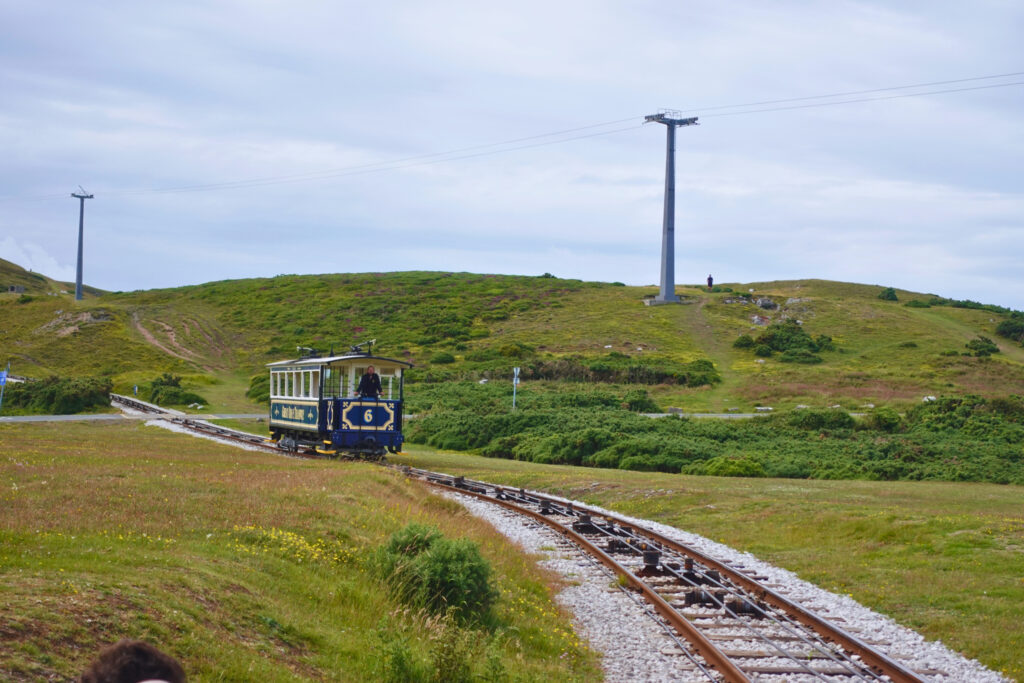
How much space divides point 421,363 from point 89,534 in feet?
200

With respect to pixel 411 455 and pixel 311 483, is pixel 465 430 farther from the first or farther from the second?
pixel 311 483

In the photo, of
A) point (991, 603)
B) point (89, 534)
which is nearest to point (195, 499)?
point (89, 534)

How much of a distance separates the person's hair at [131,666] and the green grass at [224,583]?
277 cm

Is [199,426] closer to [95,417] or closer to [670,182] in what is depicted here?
[95,417]

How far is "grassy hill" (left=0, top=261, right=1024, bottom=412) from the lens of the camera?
193 ft

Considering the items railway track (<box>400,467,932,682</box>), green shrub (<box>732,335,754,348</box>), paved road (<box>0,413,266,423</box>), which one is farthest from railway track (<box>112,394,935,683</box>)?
green shrub (<box>732,335,754,348</box>)

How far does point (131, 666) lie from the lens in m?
3.32

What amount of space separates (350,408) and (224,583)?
807 inches

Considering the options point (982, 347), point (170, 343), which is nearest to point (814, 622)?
point (982, 347)

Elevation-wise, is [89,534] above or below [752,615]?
above

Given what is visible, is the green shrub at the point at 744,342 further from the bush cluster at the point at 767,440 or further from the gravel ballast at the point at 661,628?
the gravel ballast at the point at 661,628

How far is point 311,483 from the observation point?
17.4 meters

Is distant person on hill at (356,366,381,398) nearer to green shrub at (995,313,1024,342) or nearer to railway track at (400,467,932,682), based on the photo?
railway track at (400,467,932,682)

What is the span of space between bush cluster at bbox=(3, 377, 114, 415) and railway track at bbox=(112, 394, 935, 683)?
3870 cm
